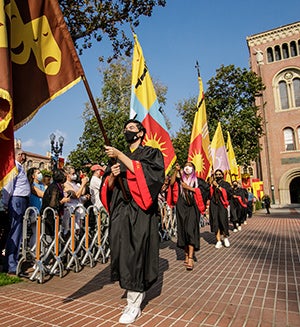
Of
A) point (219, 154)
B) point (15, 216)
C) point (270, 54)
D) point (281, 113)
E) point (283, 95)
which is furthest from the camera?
point (270, 54)

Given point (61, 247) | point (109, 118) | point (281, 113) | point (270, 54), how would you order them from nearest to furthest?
point (61, 247) < point (109, 118) < point (281, 113) < point (270, 54)

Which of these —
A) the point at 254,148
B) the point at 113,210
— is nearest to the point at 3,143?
the point at 113,210

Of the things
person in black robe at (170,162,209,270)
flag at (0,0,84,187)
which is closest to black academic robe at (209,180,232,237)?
person in black robe at (170,162,209,270)

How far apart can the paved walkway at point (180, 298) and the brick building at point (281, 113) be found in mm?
31260

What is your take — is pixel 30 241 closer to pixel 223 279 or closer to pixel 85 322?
pixel 85 322

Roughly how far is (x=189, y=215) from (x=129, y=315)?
9.33 ft

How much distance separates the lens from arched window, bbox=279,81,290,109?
35531 mm

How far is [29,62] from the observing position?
268 cm

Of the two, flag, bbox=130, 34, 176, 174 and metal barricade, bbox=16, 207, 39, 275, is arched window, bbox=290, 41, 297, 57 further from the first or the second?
metal barricade, bbox=16, 207, 39, 275

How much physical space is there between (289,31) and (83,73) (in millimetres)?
41451

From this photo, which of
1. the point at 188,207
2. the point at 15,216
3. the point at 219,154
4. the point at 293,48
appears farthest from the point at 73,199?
the point at 293,48

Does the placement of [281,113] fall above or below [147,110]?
above

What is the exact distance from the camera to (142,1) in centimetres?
1007

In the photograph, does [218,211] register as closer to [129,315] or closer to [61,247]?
[61,247]
